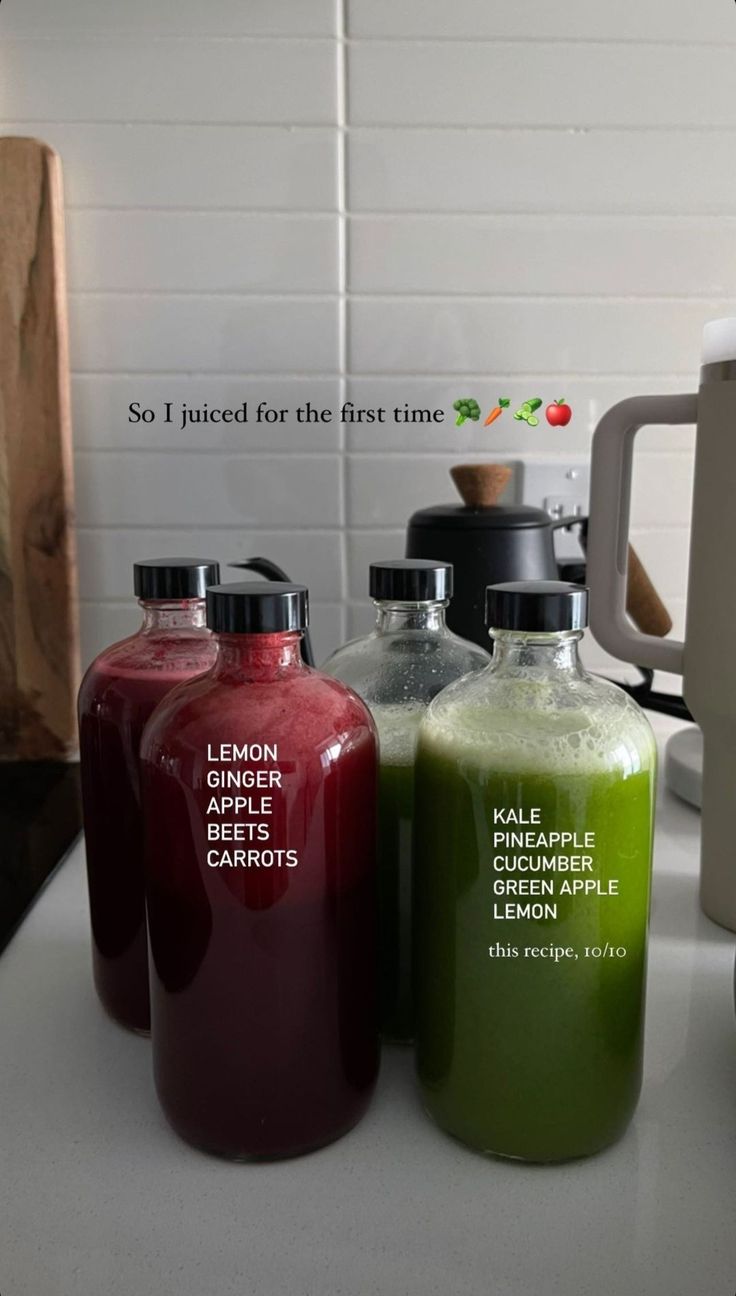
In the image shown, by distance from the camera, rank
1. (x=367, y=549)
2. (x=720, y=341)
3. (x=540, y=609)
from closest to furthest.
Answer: (x=540, y=609) → (x=720, y=341) → (x=367, y=549)

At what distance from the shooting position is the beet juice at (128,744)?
0.51 meters

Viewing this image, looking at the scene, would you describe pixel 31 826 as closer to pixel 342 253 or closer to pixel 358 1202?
pixel 358 1202

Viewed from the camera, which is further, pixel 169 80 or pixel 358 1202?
pixel 169 80

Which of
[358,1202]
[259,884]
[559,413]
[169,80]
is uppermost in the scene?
[169,80]

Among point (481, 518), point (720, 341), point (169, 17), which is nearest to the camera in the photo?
point (720, 341)

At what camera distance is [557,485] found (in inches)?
40.0

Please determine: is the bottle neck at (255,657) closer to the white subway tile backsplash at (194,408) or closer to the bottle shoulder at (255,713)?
the bottle shoulder at (255,713)

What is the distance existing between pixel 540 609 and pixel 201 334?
2.23ft

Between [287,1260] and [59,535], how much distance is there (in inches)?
28.6

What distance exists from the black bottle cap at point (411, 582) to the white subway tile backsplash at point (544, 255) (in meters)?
0.56

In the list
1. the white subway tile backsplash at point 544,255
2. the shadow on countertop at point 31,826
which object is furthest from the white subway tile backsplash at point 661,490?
the shadow on countertop at point 31,826

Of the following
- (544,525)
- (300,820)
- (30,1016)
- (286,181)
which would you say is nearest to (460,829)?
(300,820)

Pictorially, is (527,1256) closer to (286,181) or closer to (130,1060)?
(130,1060)

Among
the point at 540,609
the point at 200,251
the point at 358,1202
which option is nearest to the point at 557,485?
the point at 200,251
